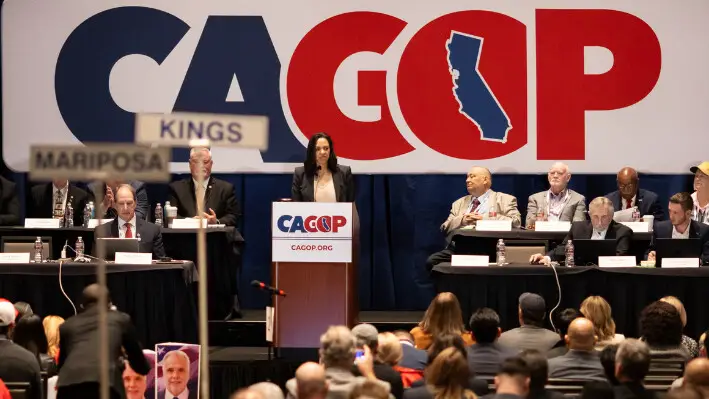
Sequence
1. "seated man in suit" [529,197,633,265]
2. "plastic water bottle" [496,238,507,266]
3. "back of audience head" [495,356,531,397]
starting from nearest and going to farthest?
"back of audience head" [495,356,531,397] < "plastic water bottle" [496,238,507,266] < "seated man in suit" [529,197,633,265]

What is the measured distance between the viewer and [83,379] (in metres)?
6.91

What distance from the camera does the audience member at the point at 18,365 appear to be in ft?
24.8

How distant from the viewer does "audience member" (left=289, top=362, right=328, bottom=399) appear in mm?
5883

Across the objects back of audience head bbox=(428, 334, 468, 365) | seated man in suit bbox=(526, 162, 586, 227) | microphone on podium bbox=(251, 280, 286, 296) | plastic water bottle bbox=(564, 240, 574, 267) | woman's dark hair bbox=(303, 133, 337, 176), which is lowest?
back of audience head bbox=(428, 334, 468, 365)

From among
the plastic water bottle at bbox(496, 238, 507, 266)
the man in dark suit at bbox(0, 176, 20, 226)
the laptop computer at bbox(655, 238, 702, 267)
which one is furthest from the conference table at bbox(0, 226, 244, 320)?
the laptop computer at bbox(655, 238, 702, 267)

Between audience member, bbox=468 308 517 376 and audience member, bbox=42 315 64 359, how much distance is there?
10.1 ft

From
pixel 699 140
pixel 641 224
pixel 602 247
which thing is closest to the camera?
pixel 602 247

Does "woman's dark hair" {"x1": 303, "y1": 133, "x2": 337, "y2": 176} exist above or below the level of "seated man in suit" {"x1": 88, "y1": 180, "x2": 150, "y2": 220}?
above

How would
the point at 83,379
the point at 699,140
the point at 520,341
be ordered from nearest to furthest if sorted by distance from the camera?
the point at 83,379 < the point at 520,341 < the point at 699,140

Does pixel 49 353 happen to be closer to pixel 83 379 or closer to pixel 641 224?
pixel 83 379

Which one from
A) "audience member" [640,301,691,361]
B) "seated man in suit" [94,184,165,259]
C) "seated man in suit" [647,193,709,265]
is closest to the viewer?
"audience member" [640,301,691,361]

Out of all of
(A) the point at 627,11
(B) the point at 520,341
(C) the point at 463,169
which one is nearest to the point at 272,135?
(C) the point at 463,169

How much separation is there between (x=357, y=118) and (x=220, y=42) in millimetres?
1601

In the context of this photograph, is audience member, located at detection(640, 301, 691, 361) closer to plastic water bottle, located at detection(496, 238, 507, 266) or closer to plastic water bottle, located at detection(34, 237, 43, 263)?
plastic water bottle, located at detection(496, 238, 507, 266)
